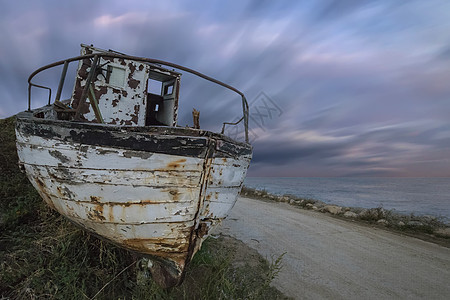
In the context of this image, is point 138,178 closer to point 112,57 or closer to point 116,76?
point 112,57

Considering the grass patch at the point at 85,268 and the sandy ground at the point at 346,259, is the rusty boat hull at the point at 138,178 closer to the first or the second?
the grass patch at the point at 85,268

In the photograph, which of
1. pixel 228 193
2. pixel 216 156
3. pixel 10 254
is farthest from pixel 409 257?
pixel 10 254

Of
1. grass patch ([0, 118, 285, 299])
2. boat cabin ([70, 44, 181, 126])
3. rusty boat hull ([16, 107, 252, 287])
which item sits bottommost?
grass patch ([0, 118, 285, 299])

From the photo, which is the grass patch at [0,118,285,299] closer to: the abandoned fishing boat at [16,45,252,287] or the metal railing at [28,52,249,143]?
the abandoned fishing boat at [16,45,252,287]

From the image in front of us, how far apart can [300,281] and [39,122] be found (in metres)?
3.67

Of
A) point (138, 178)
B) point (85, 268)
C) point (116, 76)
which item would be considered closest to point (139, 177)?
point (138, 178)

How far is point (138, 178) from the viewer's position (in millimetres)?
2041

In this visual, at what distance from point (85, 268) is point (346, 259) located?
13.2 ft

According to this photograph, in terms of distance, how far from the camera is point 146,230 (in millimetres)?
2232

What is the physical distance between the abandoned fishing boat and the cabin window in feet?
8.75

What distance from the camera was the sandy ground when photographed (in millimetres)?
3217

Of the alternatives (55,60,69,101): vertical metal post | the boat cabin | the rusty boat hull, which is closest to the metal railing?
(55,60,69,101): vertical metal post

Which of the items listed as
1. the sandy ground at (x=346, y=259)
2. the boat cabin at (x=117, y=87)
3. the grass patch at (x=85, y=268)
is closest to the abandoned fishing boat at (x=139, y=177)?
the grass patch at (x=85, y=268)

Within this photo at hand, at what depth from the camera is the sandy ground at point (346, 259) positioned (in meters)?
3.22
